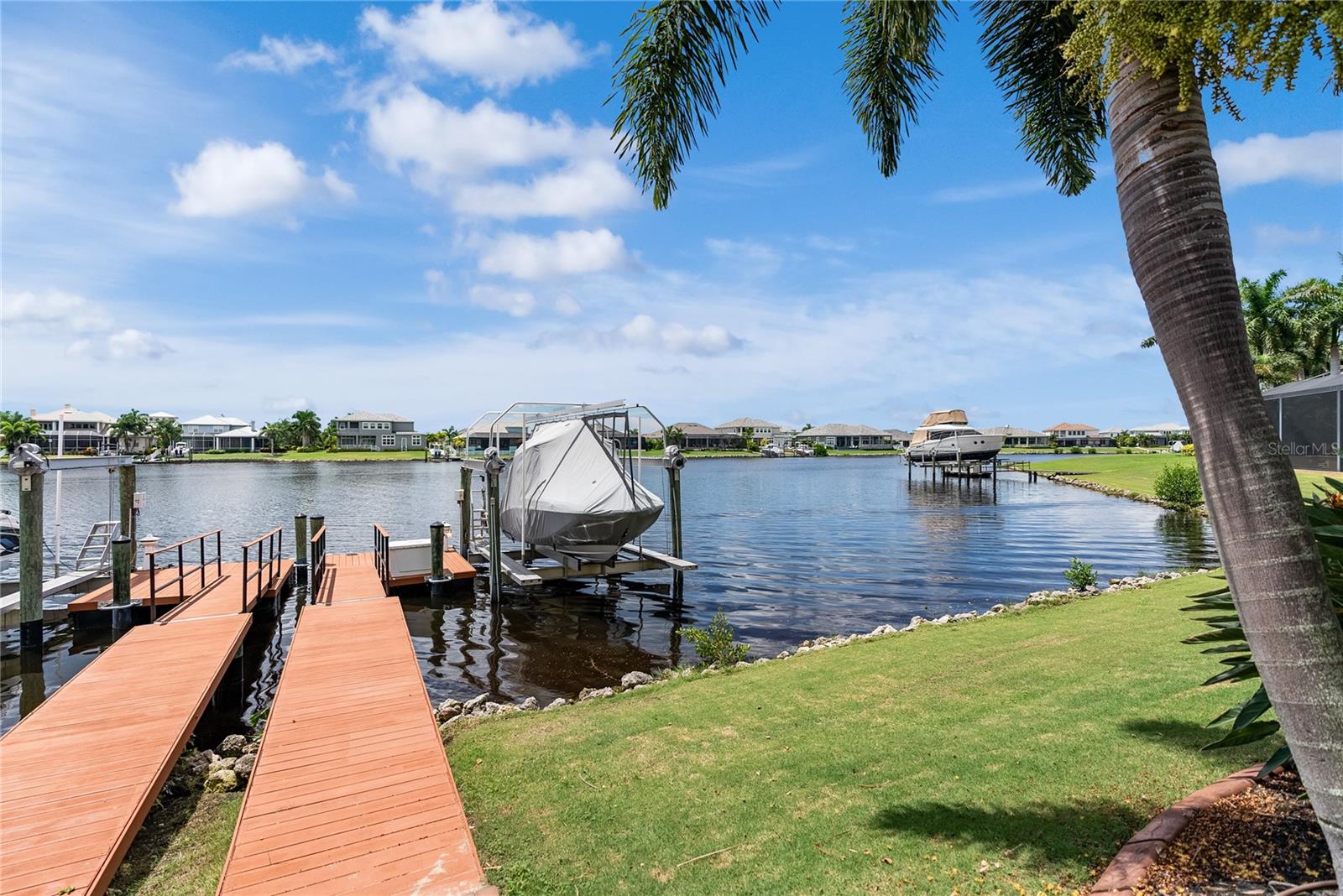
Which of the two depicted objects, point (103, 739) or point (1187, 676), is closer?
point (103, 739)

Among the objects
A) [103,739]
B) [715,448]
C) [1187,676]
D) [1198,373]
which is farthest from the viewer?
[715,448]

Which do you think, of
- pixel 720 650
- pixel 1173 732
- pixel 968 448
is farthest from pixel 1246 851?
pixel 968 448

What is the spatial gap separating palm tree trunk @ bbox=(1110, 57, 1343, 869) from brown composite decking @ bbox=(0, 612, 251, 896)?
21.9 ft

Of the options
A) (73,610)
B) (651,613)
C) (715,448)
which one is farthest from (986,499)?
(715,448)

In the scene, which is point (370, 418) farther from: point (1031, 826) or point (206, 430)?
point (1031, 826)

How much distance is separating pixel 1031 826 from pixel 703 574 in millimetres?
17989

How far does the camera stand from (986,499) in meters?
49.6

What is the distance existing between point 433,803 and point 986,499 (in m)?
50.3

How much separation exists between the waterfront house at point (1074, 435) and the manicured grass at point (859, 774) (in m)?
186

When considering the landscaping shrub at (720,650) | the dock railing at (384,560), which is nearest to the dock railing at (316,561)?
the dock railing at (384,560)

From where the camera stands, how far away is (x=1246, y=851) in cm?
377

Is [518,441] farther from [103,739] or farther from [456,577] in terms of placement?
[103,739]

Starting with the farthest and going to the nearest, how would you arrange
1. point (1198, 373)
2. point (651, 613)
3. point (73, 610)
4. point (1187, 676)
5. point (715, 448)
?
1. point (715, 448)
2. point (651, 613)
3. point (73, 610)
4. point (1187, 676)
5. point (1198, 373)

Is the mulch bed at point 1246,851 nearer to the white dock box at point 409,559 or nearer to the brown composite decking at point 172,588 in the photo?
the brown composite decking at point 172,588
